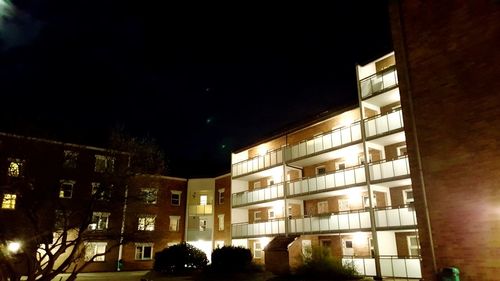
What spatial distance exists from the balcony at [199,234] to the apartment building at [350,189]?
7.94 m

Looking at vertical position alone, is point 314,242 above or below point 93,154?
below

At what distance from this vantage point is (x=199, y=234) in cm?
3919

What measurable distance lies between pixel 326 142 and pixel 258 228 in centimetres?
897

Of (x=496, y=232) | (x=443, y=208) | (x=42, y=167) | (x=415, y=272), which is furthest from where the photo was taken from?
(x=42, y=167)

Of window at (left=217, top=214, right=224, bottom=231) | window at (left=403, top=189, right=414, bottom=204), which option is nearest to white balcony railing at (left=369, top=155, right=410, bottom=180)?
window at (left=403, top=189, right=414, bottom=204)

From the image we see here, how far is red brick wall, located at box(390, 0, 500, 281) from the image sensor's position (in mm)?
9398

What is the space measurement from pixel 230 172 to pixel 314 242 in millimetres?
13698

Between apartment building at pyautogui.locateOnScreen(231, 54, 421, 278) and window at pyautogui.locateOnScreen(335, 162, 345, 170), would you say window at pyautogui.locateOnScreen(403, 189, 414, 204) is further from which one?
window at pyautogui.locateOnScreen(335, 162, 345, 170)

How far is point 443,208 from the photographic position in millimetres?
10109

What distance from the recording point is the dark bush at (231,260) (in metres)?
25.4

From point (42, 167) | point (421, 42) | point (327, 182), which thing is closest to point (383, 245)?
point (327, 182)

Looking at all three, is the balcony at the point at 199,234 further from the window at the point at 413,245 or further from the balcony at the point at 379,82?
the balcony at the point at 379,82

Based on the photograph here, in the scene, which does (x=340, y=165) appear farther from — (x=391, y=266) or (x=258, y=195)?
(x=391, y=266)

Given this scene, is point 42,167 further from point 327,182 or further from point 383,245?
point 383,245
